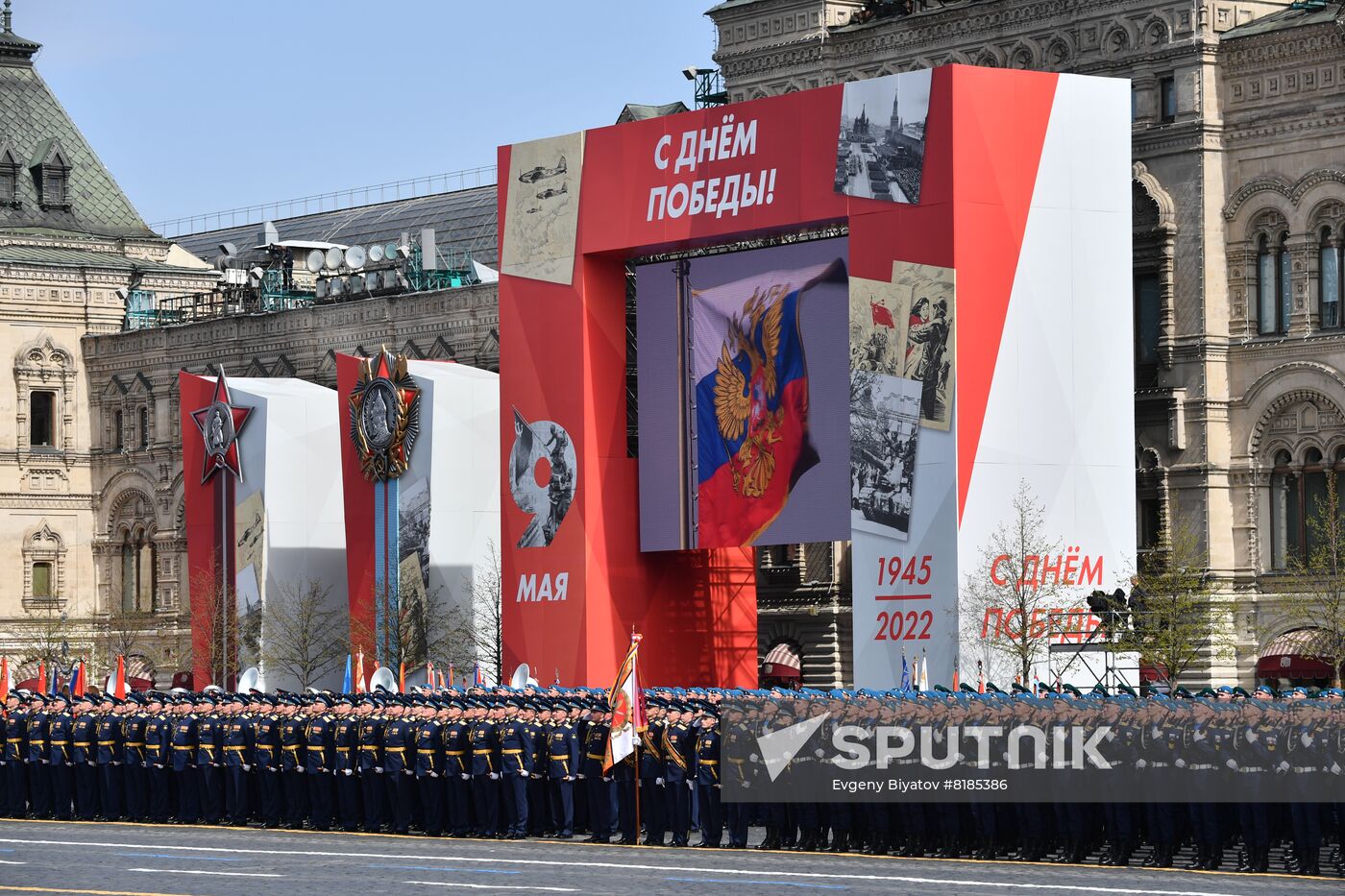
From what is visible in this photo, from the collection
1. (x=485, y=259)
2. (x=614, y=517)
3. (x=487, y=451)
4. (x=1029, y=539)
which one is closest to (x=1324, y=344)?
(x=1029, y=539)

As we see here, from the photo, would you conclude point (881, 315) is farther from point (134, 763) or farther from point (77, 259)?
point (77, 259)

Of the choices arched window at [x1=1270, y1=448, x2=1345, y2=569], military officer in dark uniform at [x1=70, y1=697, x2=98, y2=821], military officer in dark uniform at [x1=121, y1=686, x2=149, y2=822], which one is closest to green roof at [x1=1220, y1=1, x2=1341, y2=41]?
arched window at [x1=1270, y1=448, x2=1345, y2=569]

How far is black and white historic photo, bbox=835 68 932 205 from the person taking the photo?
51.9 m

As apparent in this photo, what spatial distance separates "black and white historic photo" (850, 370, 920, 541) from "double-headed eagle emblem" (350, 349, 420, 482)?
1716 centimetres

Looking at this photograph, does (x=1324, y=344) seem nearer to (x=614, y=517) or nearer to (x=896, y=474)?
(x=896, y=474)

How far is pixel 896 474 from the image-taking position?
5219 cm

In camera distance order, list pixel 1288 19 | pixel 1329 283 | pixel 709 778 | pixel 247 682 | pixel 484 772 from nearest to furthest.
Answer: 1. pixel 709 778
2. pixel 484 772
3. pixel 247 682
4. pixel 1329 283
5. pixel 1288 19

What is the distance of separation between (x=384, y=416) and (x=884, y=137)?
19.7m

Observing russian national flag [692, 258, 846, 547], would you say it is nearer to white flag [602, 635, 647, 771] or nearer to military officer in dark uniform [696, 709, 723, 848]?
white flag [602, 635, 647, 771]

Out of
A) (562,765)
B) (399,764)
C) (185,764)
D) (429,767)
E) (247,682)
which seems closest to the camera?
(562,765)

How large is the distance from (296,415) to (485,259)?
15.6 metres

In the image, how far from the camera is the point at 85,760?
4222 cm

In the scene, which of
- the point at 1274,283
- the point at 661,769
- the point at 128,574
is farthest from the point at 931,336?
the point at 128,574

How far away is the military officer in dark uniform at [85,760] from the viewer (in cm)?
4206
